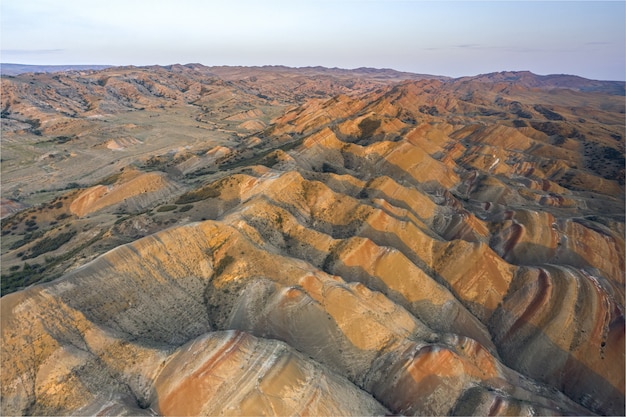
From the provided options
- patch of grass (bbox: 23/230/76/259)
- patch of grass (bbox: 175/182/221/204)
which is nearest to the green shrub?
patch of grass (bbox: 175/182/221/204)

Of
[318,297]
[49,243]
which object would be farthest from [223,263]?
[49,243]

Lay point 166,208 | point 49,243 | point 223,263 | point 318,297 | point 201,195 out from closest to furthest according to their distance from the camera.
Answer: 1. point 318,297
2. point 223,263
3. point 49,243
4. point 166,208
5. point 201,195

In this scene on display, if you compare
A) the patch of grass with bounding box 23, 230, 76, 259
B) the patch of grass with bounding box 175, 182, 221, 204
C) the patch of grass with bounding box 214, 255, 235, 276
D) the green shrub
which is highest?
the patch of grass with bounding box 175, 182, 221, 204

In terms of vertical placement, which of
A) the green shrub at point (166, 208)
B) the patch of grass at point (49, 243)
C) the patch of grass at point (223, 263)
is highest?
the green shrub at point (166, 208)

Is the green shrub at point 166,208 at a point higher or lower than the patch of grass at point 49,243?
higher

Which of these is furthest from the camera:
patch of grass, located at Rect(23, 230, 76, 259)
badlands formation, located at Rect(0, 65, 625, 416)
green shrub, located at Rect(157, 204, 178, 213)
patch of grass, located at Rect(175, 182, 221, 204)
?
patch of grass, located at Rect(175, 182, 221, 204)

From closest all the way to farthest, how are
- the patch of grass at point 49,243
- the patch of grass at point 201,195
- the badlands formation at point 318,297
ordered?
the badlands formation at point 318,297, the patch of grass at point 49,243, the patch of grass at point 201,195

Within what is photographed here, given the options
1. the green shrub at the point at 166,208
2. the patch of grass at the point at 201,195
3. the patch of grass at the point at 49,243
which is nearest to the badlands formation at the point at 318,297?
the patch of grass at the point at 201,195

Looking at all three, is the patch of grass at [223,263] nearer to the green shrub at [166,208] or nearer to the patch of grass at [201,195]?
the green shrub at [166,208]

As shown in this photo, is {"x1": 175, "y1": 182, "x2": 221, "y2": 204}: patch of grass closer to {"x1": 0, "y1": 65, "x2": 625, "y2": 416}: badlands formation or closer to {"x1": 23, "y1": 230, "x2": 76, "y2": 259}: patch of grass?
{"x1": 0, "y1": 65, "x2": 625, "y2": 416}: badlands formation

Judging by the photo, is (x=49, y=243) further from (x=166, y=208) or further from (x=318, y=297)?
(x=318, y=297)

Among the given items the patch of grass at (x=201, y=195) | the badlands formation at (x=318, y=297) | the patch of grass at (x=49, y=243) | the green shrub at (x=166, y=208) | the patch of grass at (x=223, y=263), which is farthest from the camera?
the patch of grass at (x=201, y=195)

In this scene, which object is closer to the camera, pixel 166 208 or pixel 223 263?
pixel 223 263
